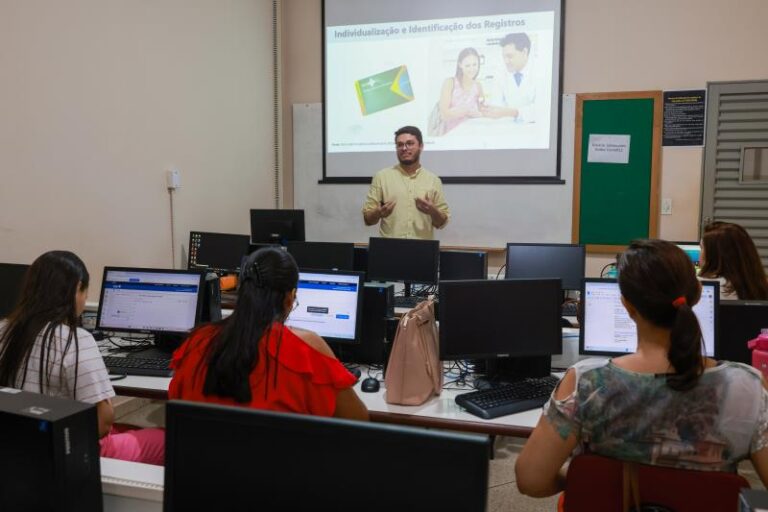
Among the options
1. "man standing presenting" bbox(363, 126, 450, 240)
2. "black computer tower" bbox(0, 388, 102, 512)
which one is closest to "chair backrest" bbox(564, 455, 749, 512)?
"black computer tower" bbox(0, 388, 102, 512)

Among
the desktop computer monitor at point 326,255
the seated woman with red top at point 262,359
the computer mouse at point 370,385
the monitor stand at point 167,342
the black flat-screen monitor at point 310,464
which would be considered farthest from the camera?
the desktop computer monitor at point 326,255

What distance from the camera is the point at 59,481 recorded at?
2.96 feet

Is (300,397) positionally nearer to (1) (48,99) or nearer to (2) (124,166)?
(1) (48,99)

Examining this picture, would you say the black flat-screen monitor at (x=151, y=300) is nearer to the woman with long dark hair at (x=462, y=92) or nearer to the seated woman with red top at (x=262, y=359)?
the seated woman with red top at (x=262, y=359)

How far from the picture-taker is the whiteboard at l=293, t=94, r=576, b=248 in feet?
16.3

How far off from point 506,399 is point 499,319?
308mm

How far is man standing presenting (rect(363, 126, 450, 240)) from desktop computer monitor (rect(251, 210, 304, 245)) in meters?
0.56

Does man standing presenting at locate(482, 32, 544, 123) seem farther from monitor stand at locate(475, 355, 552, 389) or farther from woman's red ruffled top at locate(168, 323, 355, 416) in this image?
woman's red ruffled top at locate(168, 323, 355, 416)

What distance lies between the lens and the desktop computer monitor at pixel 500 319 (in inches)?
86.0

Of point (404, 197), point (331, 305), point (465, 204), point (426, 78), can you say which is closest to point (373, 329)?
point (331, 305)

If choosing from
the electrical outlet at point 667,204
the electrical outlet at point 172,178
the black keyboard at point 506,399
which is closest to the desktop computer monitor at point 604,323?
the black keyboard at point 506,399

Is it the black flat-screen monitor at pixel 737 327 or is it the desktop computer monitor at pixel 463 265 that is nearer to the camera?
the black flat-screen monitor at pixel 737 327

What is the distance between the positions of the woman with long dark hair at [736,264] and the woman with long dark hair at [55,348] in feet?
7.94

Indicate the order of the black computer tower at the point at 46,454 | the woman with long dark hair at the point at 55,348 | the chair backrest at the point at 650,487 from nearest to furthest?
the black computer tower at the point at 46,454 → the chair backrest at the point at 650,487 → the woman with long dark hair at the point at 55,348
